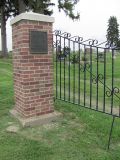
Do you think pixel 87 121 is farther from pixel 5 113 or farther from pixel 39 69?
pixel 5 113

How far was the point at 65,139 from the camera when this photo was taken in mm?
4406

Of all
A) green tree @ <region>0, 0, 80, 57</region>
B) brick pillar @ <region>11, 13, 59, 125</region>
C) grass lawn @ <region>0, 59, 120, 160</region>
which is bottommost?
grass lawn @ <region>0, 59, 120, 160</region>

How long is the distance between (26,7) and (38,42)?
19.4 meters

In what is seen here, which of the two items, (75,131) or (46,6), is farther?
(46,6)

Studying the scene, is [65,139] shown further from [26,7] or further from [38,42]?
[26,7]

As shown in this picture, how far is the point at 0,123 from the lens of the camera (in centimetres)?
505

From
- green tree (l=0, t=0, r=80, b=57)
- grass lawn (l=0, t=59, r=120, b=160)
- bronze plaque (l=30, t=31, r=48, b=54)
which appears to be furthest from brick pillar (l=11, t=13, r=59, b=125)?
green tree (l=0, t=0, r=80, b=57)

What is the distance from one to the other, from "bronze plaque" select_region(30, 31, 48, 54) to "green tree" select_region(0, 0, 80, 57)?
1741 centimetres

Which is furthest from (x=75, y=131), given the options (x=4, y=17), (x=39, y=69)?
(x=4, y=17)

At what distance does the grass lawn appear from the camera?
3.89 metres

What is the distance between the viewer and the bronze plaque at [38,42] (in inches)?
192

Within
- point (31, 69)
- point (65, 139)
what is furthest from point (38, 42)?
point (65, 139)

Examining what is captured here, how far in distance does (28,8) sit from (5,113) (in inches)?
763

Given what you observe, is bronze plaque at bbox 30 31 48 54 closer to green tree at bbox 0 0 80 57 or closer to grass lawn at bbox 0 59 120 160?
grass lawn at bbox 0 59 120 160
